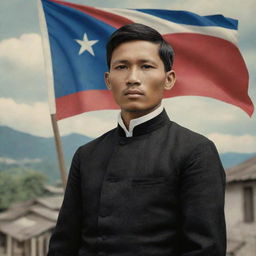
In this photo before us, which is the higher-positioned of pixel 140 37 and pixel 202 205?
pixel 140 37

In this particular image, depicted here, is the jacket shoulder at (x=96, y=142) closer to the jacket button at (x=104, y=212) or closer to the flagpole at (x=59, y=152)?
the jacket button at (x=104, y=212)

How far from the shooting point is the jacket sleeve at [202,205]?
1.32m

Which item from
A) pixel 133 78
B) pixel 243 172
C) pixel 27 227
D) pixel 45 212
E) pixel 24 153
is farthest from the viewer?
pixel 24 153

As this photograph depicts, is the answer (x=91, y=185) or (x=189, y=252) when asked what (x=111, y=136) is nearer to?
(x=91, y=185)

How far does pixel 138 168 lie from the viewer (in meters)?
1.44

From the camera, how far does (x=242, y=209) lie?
8789 mm

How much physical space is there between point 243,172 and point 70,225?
749cm

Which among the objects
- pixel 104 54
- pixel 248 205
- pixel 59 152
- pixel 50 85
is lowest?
pixel 248 205

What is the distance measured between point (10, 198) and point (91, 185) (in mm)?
11498

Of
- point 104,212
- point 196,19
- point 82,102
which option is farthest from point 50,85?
point 104,212

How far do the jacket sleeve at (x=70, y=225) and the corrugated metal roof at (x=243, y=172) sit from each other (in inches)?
280

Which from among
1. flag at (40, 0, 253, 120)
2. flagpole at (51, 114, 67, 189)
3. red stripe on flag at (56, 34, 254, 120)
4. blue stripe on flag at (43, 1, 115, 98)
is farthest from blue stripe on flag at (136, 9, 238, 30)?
flagpole at (51, 114, 67, 189)

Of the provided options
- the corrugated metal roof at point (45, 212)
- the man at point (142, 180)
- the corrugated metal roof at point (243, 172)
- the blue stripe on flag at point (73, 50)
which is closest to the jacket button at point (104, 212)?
the man at point (142, 180)

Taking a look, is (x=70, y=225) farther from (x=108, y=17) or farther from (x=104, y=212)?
(x=108, y=17)
